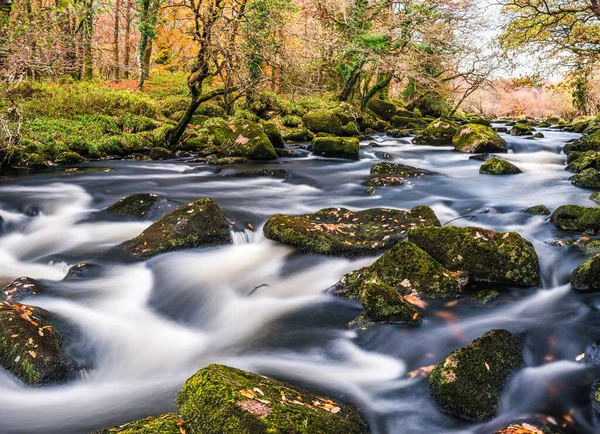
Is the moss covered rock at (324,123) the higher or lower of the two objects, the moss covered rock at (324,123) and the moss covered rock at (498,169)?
the higher

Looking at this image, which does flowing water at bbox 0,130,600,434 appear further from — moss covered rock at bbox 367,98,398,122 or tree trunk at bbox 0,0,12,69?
moss covered rock at bbox 367,98,398,122

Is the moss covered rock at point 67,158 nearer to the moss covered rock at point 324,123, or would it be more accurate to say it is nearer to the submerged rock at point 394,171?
the submerged rock at point 394,171

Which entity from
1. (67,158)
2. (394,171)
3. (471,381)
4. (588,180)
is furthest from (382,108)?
(471,381)

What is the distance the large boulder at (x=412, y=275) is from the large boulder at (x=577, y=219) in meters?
2.82

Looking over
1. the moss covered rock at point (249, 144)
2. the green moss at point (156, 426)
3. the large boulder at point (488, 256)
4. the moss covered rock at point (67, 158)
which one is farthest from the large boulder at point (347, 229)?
the moss covered rock at point (67, 158)

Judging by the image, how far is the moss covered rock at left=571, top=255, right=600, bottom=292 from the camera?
182 inches

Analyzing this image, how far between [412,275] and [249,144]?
923cm

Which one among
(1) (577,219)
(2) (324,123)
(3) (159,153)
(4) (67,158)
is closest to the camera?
(1) (577,219)

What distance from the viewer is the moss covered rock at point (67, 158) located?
11.9 metres

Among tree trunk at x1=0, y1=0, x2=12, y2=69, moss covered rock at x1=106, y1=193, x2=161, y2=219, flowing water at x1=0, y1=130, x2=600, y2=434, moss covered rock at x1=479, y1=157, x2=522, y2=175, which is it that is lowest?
flowing water at x1=0, y1=130, x2=600, y2=434

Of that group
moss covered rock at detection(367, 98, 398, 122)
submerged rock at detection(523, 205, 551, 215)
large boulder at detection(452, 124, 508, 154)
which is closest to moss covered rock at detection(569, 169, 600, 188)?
submerged rock at detection(523, 205, 551, 215)

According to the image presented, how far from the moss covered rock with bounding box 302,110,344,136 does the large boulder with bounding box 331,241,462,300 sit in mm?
14185

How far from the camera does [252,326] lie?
4621 millimetres

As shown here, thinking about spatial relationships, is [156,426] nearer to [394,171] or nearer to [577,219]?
[577,219]
